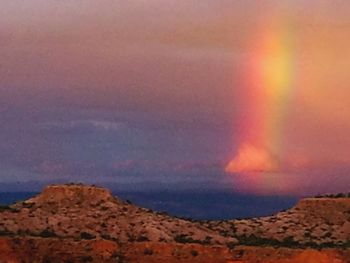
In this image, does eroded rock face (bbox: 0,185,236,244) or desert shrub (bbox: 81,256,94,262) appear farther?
eroded rock face (bbox: 0,185,236,244)

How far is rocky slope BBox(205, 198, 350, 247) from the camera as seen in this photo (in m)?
92.2

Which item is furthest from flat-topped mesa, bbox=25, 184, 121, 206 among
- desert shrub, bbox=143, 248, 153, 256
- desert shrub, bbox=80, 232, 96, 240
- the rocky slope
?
desert shrub, bbox=143, 248, 153, 256

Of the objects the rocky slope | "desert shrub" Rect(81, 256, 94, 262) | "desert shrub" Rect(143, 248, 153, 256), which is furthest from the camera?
the rocky slope

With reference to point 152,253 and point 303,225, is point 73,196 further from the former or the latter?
point 152,253

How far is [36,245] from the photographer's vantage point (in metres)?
68.1

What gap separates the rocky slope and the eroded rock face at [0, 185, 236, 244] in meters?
6.47

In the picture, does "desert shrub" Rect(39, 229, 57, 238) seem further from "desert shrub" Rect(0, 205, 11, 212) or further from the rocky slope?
the rocky slope

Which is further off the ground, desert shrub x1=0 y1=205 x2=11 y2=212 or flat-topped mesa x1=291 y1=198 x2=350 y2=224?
flat-topped mesa x1=291 y1=198 x2=350 y2=224

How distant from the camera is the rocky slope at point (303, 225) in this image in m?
92.2

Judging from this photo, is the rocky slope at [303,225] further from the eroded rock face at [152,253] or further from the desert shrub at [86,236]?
the eroded rock face at [152,253]

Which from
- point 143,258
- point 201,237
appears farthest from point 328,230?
point 143,258

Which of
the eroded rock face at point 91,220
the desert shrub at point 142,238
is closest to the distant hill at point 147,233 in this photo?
A: the eroded rock face at point 91,220

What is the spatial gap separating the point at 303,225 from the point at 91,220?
2847 centimetres

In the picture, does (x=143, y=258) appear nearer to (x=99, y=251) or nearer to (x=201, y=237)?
(x=99, y=251)
